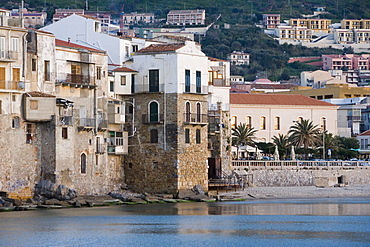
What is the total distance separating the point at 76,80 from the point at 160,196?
968cm

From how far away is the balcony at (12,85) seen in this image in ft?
190

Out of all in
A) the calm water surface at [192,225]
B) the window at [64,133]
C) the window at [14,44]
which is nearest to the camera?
the calm water surface at [192,225]

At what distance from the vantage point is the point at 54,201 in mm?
58469

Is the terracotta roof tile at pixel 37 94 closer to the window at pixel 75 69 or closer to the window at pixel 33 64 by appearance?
the window at pixel 33 64

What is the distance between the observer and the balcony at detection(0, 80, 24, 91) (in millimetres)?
57906

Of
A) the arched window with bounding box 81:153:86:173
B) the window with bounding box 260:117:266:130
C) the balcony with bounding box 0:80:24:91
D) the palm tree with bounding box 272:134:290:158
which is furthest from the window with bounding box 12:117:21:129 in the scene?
the window with bounding box 260:117:266:130

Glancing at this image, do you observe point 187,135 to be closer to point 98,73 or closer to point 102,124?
point 102,124

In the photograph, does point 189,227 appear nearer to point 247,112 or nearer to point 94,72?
point 94,72

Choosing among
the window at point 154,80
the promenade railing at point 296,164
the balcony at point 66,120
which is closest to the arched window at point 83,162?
the balcony at point 66,120

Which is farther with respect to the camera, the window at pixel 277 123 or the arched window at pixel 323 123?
the arched window at pixel 323 123

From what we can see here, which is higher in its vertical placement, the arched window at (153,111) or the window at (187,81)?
the window at (187,81)

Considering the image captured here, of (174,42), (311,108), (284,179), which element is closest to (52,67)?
(174,42)

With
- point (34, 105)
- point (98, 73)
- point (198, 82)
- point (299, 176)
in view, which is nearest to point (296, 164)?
point (299, 176)

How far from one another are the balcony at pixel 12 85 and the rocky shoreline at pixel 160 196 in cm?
610
